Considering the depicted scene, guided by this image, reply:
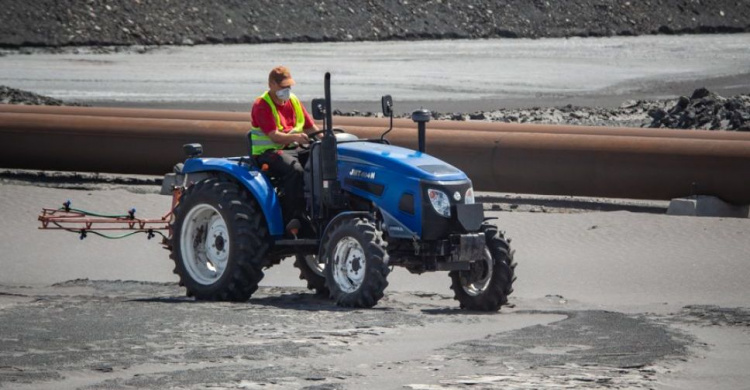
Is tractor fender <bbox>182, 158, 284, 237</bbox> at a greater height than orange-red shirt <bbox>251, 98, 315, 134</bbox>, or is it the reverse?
orange-red shirt <bbox>251, 98, 315, 134</bbox>

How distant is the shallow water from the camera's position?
29477mm

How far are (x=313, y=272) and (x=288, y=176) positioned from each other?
1054 millimetres

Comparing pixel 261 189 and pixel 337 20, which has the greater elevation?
pixel 337 20

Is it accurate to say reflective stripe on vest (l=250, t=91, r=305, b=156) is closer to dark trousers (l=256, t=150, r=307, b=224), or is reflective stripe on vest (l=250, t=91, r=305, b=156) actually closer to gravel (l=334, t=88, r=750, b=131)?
dark trousers (l=256, t=150, r=307, b=224)

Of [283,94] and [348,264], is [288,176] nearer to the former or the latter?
[283,94]

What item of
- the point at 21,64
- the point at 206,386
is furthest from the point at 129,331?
the point at 21,64

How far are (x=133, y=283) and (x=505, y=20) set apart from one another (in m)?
32.9

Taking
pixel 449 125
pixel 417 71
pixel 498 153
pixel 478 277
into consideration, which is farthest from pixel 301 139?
pixel 417 71

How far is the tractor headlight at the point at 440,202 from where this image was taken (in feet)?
33.9

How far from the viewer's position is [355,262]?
10438 mm

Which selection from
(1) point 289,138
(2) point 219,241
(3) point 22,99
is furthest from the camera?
(3) point 22,99

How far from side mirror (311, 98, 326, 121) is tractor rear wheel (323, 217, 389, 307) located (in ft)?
2.44

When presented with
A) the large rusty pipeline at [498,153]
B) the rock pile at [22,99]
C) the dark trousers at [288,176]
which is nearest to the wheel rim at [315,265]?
the dark trousers at [288,176]

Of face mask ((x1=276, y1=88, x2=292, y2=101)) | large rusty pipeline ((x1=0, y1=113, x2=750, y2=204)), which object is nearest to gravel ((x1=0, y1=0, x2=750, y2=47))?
large rusty pipeline ((x1=0, y1=113, x2=750, y2=204))
